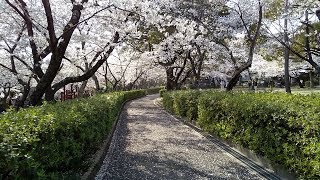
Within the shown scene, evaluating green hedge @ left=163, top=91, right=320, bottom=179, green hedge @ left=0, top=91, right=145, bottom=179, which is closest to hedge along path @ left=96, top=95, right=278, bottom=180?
green hedge @ left=163, top=91, right=320, bottom=179

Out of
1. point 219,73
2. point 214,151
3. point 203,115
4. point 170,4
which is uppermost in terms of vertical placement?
point 170,4

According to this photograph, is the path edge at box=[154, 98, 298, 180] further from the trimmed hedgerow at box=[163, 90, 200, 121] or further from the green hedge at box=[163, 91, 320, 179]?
the trimmed hedgerow at box=[163, 90, 200, 121]

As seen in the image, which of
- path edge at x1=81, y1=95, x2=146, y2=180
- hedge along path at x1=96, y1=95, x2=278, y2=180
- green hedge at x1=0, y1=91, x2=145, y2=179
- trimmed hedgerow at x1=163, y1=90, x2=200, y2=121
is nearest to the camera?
green hedge at x1=0, y1=91, x2=145, y2=179

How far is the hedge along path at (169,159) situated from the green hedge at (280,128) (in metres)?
0.55

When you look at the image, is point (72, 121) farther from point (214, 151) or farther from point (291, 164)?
point (214, 151)

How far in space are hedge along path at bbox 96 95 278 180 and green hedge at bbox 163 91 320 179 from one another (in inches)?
21.6

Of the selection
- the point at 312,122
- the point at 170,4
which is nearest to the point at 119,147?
the point at 312,122

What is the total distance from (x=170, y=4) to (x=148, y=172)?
11.5 m

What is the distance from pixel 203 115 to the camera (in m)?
10.3

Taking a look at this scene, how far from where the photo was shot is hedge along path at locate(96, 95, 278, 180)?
5.90 metres

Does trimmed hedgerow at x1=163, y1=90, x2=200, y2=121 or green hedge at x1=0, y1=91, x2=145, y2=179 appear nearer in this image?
green hedge at x1=0, y1=91, x2=145, y2=179

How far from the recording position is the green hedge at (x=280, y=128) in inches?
175

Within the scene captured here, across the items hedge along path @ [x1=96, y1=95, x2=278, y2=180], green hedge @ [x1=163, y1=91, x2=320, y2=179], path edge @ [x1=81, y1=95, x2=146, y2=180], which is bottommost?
hedge along path @ [x1=96, y1=95, x2=278, y2=180]

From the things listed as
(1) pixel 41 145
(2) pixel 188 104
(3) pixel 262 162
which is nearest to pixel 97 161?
(1) pixel 41 145
